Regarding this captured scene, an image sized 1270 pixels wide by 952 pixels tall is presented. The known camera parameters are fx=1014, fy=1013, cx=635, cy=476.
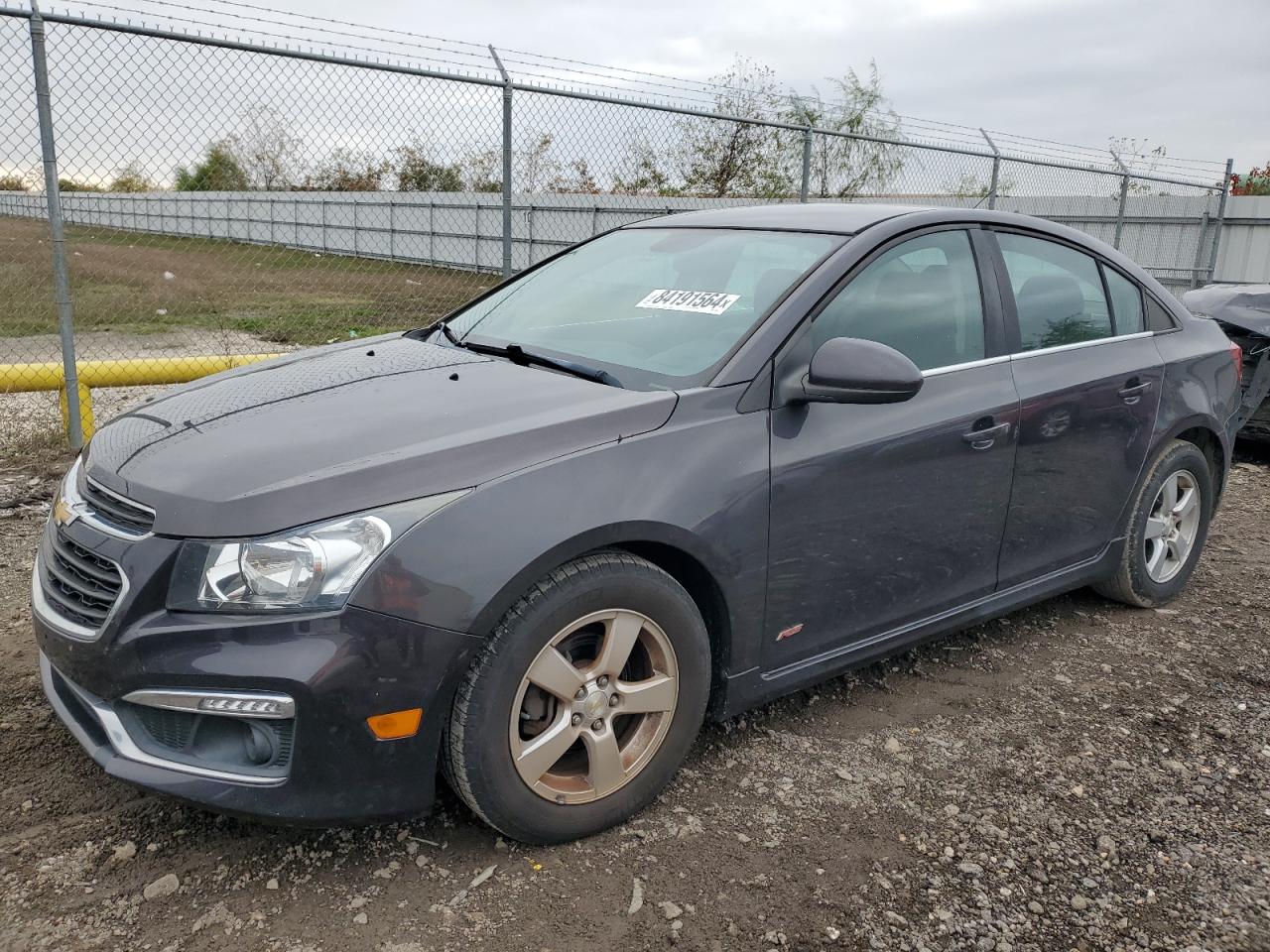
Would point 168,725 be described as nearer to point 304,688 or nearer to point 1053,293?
point 304,688

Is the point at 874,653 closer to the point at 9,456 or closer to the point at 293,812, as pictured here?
the point at 293,812

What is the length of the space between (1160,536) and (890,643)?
1.77 m

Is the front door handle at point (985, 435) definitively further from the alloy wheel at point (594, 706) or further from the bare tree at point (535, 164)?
the bare tree at point (535, 164)

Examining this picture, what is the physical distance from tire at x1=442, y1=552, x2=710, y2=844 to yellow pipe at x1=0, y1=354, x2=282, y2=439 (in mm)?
3851

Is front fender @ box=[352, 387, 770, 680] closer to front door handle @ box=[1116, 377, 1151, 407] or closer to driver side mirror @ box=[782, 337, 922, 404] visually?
driver side mirror @ box=[782, 337, 922, 404]

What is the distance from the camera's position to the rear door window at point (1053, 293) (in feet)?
11.7

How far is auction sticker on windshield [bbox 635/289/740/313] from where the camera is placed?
3.08 metres

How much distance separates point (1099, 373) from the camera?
368 cm

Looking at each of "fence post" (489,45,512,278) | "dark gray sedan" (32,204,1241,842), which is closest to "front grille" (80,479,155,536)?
"dark gray sedan" (32,204,1241,842)

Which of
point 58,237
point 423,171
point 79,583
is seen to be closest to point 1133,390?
point 79,583

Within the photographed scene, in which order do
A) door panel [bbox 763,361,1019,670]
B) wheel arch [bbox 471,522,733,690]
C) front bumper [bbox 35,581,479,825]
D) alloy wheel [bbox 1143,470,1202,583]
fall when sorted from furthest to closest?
alloy wheel [bbox 1143,470,1202,583] → door panel [bbox 763,361,1019,670] → wheel arch [bbox 471,522,733,690] → front bumper [bbox 35,581,479,825]

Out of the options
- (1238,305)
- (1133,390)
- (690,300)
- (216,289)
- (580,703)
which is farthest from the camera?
(216,289)

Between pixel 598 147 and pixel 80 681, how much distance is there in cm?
693

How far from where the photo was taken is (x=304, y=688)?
2.11 meters
